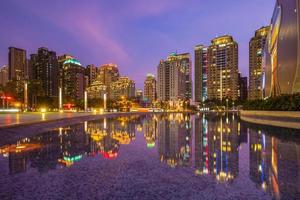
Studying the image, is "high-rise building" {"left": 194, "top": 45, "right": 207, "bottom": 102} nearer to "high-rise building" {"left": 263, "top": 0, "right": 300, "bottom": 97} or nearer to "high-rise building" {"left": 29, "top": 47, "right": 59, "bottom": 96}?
"high-rise building" {"left": 29, "top": 47, "right": 59, "bottom": 96}

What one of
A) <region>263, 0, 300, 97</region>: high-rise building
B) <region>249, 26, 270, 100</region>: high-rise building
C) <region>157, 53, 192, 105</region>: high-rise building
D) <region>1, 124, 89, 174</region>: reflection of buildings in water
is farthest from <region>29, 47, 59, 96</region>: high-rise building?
<region>1, 124, 89, 174</region>: reflection of buildings in water

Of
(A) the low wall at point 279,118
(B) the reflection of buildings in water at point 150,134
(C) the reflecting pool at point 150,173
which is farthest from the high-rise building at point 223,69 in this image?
(C) the reflecting pool at point 150,173

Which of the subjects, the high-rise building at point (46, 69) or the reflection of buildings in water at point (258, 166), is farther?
the high-rise building at point (46, 69)

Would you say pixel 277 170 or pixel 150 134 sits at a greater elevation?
pixel 277 170

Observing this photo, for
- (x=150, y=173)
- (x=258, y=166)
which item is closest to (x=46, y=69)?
Answer: (x=150, y=173)

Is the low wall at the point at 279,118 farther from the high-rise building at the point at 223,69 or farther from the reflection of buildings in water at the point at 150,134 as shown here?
the high-rise building at the point at 223,69

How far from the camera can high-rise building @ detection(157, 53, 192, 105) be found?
182m

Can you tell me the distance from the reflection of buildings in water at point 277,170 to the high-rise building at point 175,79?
168 meters

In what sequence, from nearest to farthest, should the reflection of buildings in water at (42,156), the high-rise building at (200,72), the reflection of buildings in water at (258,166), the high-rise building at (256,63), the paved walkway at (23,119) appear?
1. the reflection of buildings in water at (258,166)
2. the reflection of buildings in water at (42,156)
3. the paved walkway at (23,119)
4. the high-rise building at (256,63)
5. the high-rise building at (200,72)

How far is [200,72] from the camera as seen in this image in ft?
587

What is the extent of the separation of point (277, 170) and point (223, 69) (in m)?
157

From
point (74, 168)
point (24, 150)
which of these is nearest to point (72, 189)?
point (74, 168)

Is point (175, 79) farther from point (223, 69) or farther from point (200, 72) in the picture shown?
point (223, 69)

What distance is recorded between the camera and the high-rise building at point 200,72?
6914 inches
